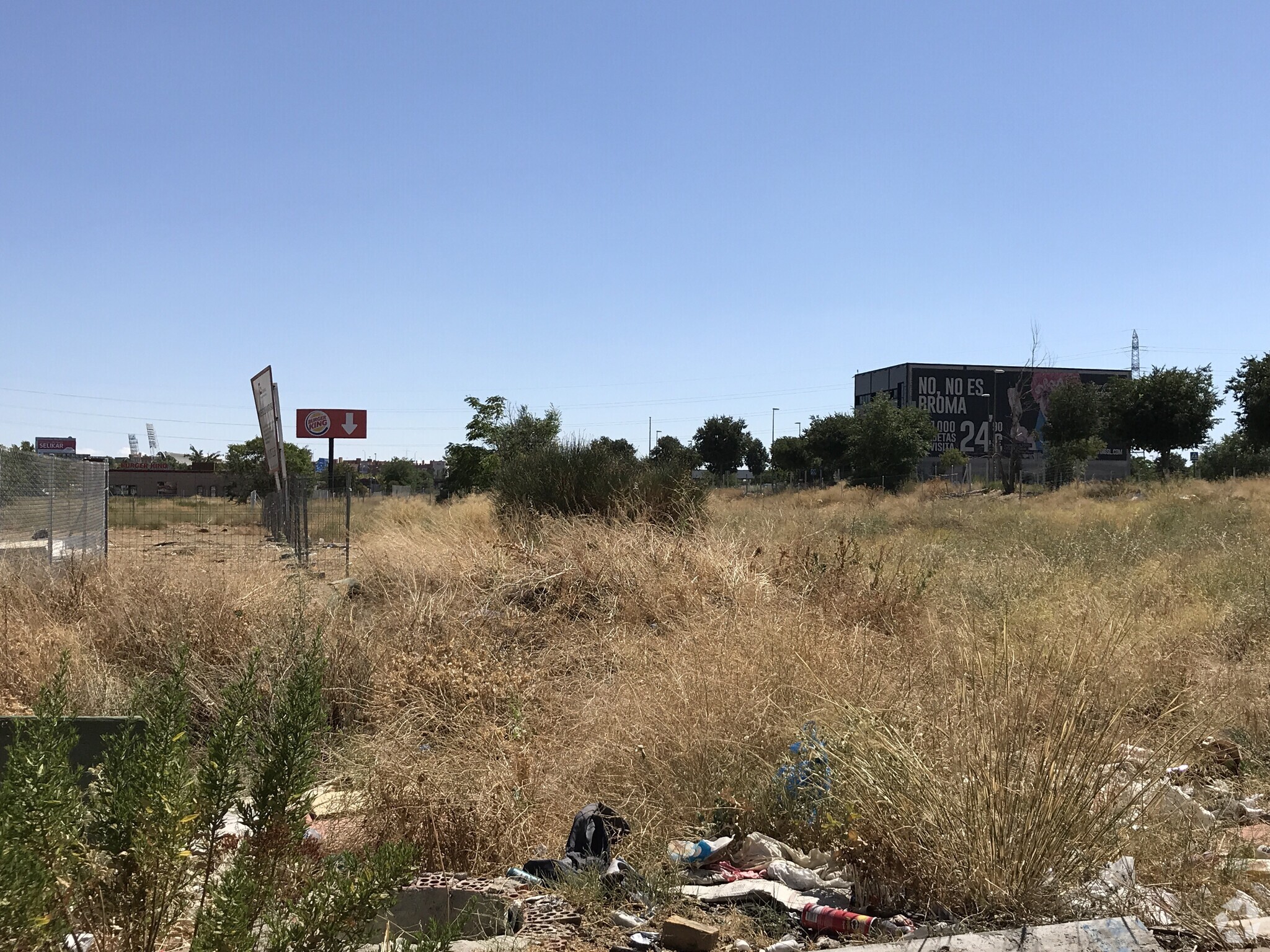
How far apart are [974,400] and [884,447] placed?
115 feet

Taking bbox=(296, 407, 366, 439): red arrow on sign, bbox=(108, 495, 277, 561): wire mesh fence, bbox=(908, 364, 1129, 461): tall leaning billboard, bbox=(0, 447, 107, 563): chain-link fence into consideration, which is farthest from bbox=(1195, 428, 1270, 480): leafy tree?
bbox=(0, 447, 107, 563): chain-link fence

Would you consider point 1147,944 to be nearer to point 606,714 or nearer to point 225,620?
point 606,714

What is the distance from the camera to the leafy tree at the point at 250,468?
2184 inches

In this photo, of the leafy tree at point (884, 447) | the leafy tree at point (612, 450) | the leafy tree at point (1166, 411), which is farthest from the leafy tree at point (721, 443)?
the leafy tree at point (612, 450)

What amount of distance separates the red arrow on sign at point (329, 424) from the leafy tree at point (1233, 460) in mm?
31704

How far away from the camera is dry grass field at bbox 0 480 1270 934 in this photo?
4.20 meters

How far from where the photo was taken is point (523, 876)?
14.4 ft

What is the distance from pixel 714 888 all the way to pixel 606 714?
193 centimetres

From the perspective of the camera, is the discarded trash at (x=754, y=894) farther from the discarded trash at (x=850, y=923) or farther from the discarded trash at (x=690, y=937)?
the discarded trash at (x=690, y=937)

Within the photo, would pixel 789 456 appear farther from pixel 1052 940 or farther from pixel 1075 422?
pixel 1052 940

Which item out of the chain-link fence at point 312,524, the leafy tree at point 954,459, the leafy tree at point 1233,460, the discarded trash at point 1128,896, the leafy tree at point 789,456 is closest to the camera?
the discarded trash at point 1128,896

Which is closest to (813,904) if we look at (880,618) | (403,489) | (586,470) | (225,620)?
(880,618)

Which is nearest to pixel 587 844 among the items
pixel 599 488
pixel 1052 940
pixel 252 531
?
pixel 1052 940

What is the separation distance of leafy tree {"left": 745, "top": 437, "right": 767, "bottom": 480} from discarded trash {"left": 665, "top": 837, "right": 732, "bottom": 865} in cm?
9000
